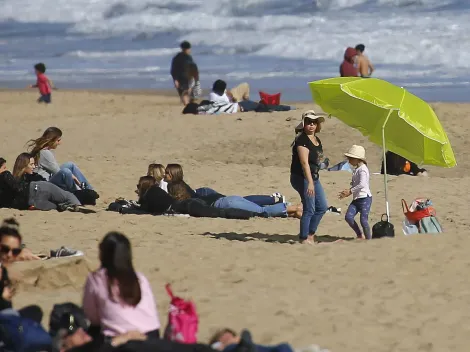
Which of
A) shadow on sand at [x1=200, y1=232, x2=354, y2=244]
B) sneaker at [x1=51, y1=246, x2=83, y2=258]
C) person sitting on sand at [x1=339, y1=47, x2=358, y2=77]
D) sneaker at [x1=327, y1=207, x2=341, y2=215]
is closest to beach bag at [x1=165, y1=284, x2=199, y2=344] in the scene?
sneaker at [x1=51, y1=246, x2=83, y2=258]

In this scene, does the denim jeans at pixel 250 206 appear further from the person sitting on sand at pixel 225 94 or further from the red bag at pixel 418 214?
the person sitting on sand at pixel 225 94

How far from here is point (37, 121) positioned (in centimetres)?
2197

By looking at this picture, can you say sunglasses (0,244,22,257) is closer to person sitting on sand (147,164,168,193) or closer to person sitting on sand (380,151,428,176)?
person sitting on sand (147,164,168,193)

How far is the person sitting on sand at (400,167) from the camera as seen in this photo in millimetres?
16438

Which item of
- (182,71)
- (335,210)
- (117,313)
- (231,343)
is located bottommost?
(231,343)

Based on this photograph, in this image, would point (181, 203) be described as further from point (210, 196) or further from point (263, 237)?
point (263, 237)

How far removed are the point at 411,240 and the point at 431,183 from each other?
5.28m

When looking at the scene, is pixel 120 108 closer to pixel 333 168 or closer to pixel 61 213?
pixel 333 168

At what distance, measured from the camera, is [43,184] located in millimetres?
13266

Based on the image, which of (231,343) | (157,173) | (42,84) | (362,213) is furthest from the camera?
(42,84)

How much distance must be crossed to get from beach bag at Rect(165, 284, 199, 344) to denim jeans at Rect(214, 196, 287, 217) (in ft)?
20.7

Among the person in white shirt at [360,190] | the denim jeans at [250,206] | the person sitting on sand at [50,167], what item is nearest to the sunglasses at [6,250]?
the person in white shirt at [360,190]

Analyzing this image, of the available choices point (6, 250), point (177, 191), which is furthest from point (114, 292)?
point (177, 191)

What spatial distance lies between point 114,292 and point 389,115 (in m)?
5.54
